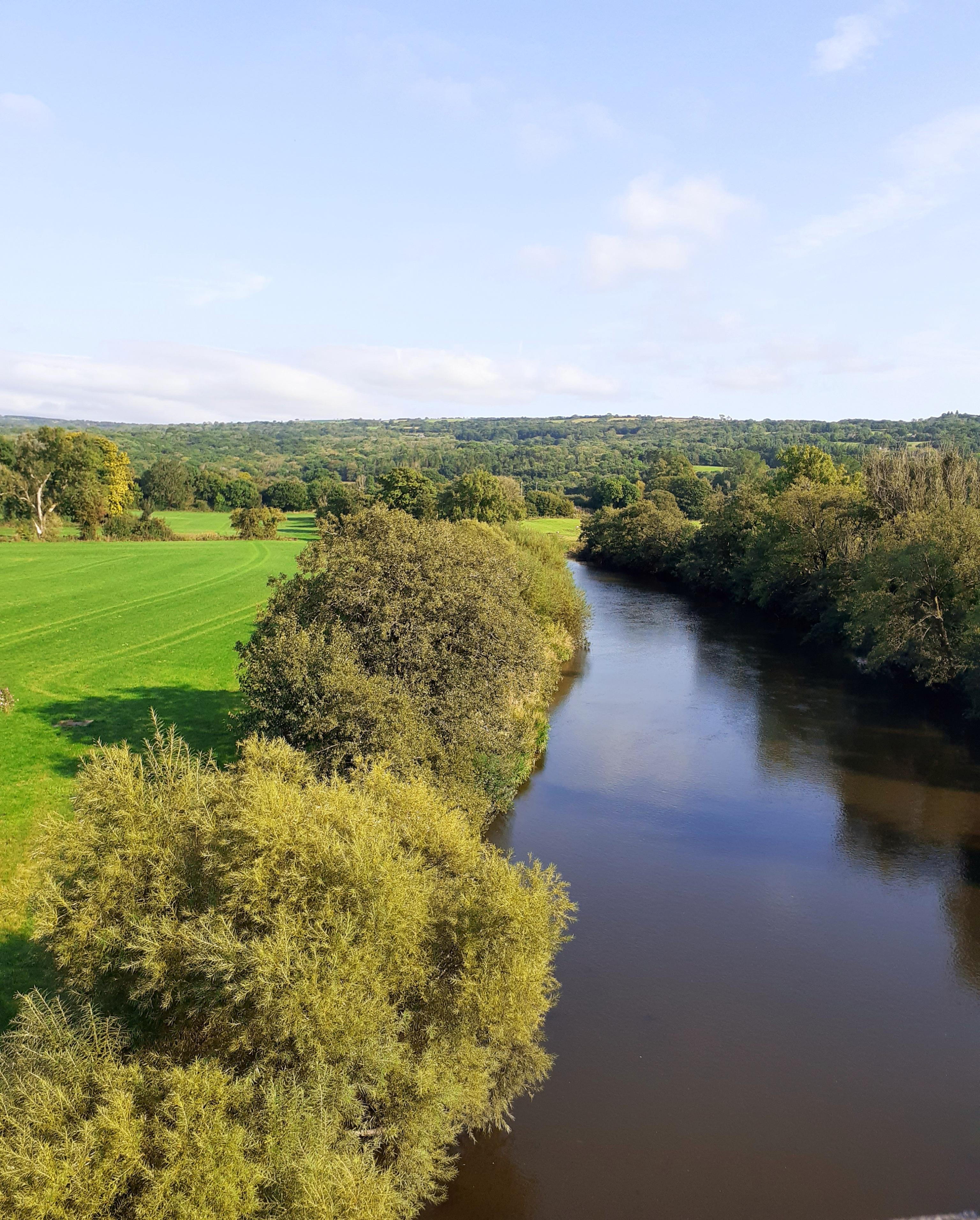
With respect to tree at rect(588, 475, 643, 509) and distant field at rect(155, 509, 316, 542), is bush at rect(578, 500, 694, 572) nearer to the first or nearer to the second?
tree at rect(588, 475, 643, 509)

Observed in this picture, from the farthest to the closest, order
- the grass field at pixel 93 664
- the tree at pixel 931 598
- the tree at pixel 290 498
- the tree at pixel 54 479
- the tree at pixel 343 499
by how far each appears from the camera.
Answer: the tree at pixel 290 498 → the tree at pixel 343 499 → the tree at pixel 54 479 → the tree at pixel 931 598 → the grass field at pixel 93 664

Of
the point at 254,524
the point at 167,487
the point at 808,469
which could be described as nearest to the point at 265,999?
the point at 808,469

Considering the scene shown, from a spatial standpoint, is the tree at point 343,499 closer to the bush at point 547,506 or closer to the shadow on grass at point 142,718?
the bush at point 547,506

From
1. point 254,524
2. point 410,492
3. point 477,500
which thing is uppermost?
point 410,492

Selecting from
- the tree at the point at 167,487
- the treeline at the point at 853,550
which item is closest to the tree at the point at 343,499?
the tree at the point at 167,487

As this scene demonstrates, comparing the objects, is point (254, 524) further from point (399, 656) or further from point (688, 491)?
point (399, 656)

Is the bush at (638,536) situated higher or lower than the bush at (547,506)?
lower

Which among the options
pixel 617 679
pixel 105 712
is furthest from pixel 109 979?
pixel 617 679
